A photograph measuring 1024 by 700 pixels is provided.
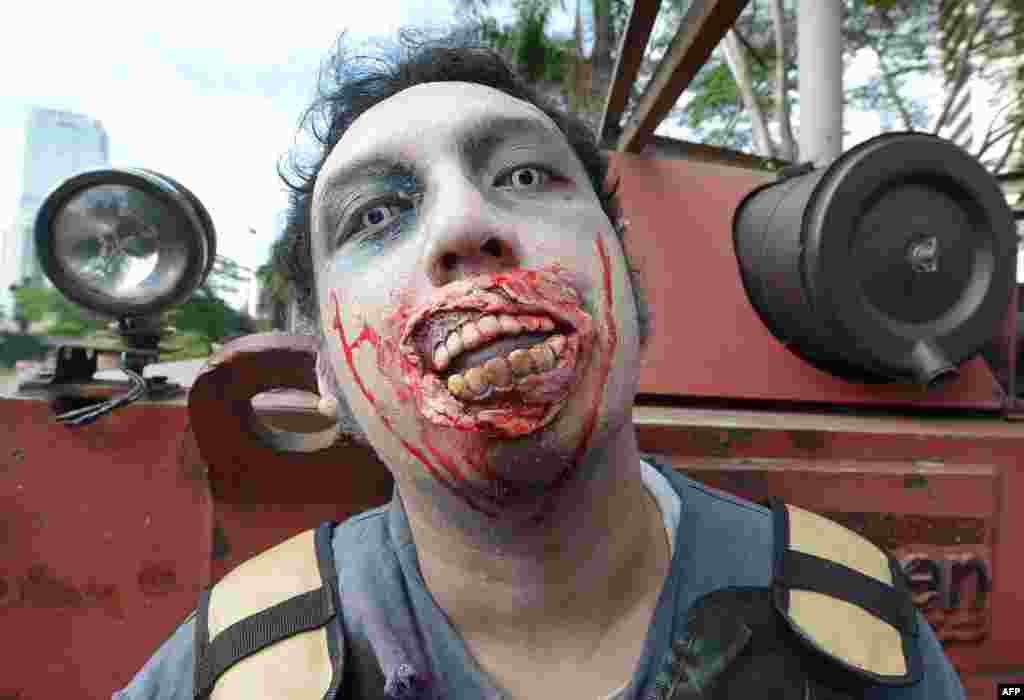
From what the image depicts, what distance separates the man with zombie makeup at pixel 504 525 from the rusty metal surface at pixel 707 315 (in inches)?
32.4

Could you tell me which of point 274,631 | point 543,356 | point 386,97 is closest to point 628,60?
point 386,97

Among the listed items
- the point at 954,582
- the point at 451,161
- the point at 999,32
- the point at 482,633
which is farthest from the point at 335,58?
the point at 999,32

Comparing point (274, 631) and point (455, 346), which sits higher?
point (455, 346)

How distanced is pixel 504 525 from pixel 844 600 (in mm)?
611

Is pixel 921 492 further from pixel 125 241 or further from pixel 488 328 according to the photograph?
pixel 125 241

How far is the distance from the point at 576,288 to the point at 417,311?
239mm

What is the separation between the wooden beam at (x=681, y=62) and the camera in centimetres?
192

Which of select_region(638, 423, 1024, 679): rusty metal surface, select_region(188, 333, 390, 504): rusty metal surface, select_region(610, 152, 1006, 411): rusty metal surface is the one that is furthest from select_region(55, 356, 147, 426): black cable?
select_region(610, 152, 1006, 411): rusty metal surface

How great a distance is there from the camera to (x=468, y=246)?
1.06 m

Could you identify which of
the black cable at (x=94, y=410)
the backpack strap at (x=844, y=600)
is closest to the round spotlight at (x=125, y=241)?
the black cable at (x=94, y=410)

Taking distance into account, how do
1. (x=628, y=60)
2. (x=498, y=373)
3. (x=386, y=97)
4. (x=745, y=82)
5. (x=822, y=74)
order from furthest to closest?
(x=745, y=82), (x=822, y=74), (x=628, y=60), (x=386, y=97), (x=498, y=373)

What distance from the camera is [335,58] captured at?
1.75 metres

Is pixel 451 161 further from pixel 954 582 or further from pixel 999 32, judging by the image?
pixel 999 32

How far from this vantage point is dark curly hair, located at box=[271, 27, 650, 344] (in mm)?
1537
